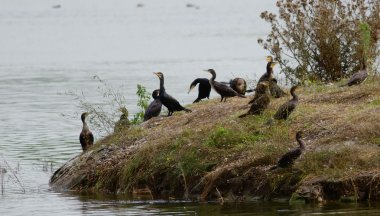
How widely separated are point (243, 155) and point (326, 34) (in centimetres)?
795

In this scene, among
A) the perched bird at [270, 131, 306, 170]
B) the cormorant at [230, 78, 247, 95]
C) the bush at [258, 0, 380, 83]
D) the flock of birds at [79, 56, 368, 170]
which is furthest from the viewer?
the bush at [258, 0, 380, 83]

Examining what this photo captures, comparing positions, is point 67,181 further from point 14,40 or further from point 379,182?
point 14,40

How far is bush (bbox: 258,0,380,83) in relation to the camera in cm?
2395

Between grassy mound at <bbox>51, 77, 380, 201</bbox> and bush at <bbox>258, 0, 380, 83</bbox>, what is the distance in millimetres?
3925

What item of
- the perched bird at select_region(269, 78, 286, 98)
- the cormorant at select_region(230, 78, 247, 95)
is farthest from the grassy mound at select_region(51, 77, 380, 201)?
the cormorant at select_region(230, 78, 247, 95)

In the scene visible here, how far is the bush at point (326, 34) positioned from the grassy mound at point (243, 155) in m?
3.93

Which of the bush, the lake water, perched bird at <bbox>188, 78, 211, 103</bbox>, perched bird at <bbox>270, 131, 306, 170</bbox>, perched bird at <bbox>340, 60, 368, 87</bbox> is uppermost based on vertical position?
the bush

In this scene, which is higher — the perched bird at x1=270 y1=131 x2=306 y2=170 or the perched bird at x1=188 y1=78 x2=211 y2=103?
the perched bird at x1=188 y1=78 x2=211 y2=103

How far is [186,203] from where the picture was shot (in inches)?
649

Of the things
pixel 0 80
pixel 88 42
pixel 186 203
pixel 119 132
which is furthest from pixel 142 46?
pixel 186 203

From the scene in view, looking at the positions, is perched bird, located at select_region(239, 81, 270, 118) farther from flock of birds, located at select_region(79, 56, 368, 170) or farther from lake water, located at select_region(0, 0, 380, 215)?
lake water, located at select_region(0, 0, 380, 215)

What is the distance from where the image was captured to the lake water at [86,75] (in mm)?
16719

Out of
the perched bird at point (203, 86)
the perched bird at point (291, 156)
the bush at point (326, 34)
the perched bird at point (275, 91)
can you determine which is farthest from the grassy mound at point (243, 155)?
the bush at point (326, 34)

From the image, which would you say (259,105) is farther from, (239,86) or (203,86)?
(203,86)
